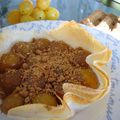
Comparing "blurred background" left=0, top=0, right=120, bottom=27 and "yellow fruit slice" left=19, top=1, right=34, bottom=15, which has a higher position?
"yellow fruit slice" left=19, top=1, right=34, bottom=15

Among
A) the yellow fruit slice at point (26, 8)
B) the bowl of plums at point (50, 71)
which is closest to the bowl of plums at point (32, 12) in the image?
the yellow fruit slice at point (26, 8)

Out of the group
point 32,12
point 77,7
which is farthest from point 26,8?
point 77,7

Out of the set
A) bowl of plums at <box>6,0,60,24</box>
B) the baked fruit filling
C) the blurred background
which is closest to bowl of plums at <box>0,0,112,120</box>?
the baked fruit filling

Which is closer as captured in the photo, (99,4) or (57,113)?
(57,113)

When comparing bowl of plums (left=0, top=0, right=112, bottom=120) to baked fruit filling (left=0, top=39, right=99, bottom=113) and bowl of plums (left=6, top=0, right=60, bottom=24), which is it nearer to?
baked fruit filling (left=0, top=39, right=99, bottom=113)

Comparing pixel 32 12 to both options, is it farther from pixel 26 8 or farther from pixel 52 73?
pixel 52 73

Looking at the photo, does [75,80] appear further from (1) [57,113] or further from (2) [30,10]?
(2) [30,10]

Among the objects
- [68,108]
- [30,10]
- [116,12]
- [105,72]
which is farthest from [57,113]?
[116,12]
